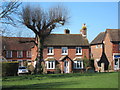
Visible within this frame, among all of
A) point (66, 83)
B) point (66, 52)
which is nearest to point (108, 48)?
point (66, 52)

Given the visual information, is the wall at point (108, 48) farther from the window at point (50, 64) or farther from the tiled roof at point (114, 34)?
the window at point (50, 64)

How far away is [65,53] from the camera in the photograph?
168 ft

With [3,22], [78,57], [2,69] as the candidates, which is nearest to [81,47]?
[78,57]

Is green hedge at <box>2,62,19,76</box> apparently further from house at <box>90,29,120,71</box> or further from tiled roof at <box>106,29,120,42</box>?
tiled roof at <box>106,29,120,42</box>

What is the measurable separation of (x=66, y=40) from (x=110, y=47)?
9927 mm

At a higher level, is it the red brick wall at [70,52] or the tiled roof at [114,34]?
the tiled roof at [114,34]

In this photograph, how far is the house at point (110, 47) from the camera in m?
49.1

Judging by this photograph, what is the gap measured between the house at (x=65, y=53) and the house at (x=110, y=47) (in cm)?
392

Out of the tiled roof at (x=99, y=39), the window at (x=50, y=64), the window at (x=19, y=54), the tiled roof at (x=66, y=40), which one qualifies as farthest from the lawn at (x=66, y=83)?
the window at (x=19, y=54)

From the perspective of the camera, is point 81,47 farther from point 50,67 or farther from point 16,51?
point 16,51

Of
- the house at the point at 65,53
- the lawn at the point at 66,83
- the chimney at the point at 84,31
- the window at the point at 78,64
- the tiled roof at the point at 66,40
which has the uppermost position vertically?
the chimney at the point at 84,31

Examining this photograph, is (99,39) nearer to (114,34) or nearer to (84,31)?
(84,31)

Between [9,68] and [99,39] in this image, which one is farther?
[99,39]

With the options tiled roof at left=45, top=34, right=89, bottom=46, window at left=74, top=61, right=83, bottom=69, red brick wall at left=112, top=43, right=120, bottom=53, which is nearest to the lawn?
red brick wall at left=112, top=43, right=120, bottom=53
